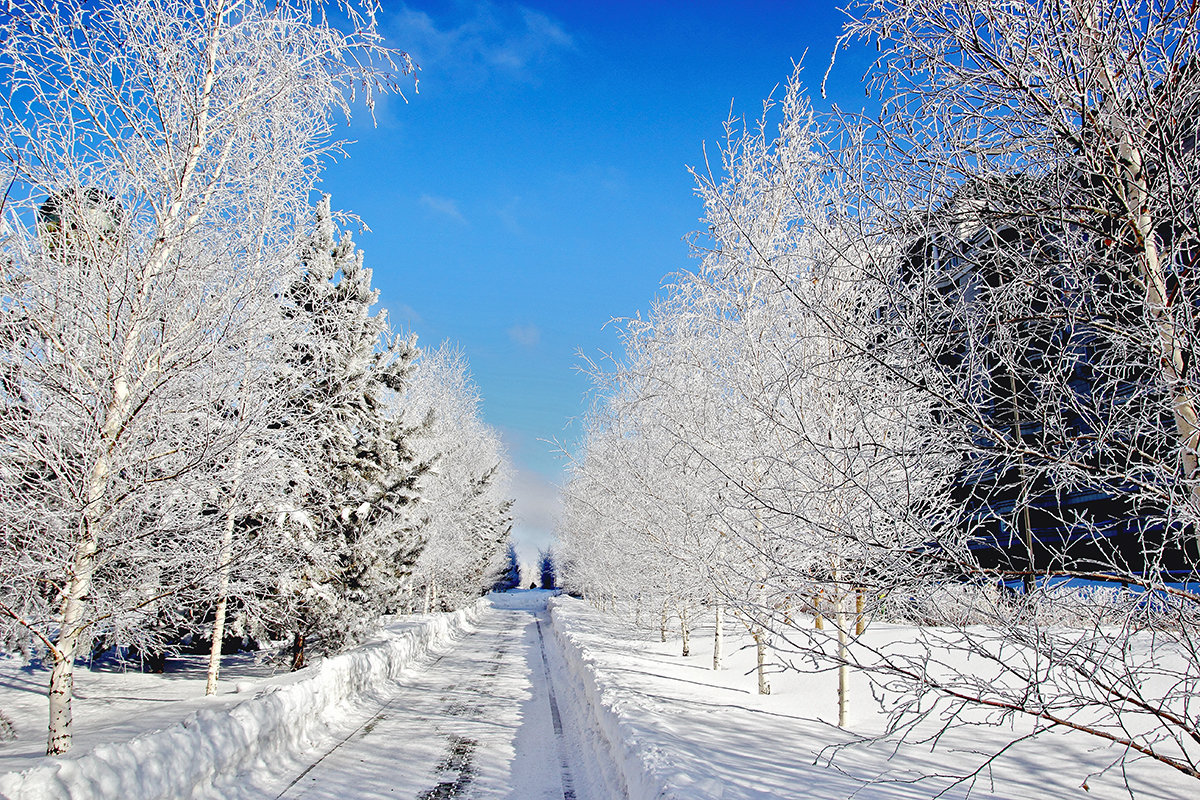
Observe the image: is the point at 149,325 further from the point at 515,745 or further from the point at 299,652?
the point at 299,652

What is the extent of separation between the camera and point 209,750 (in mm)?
5453

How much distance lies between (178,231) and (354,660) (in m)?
7.59

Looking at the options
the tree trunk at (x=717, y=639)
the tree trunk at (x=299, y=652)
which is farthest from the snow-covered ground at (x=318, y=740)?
the tree trunk at (x=717, y=639)

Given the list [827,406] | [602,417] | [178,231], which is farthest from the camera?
[602,417]

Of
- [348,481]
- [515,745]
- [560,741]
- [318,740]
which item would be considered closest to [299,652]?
[348,481]

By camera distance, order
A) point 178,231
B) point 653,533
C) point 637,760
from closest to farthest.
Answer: point 637,760 → point 178,231 → point 653,533

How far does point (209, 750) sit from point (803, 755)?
5.55 meters

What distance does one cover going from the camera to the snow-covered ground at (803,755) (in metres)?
4.67

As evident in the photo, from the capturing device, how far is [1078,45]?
8.96 ft

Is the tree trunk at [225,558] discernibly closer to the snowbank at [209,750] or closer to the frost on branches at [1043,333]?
the snowbank at [209,750]

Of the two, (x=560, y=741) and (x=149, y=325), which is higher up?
(x=149, y=325)

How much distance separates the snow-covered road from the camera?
19.3 ft

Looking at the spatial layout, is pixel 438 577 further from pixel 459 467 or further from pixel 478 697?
pixel 478 697

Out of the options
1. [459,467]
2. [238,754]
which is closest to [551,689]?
[238,754]
